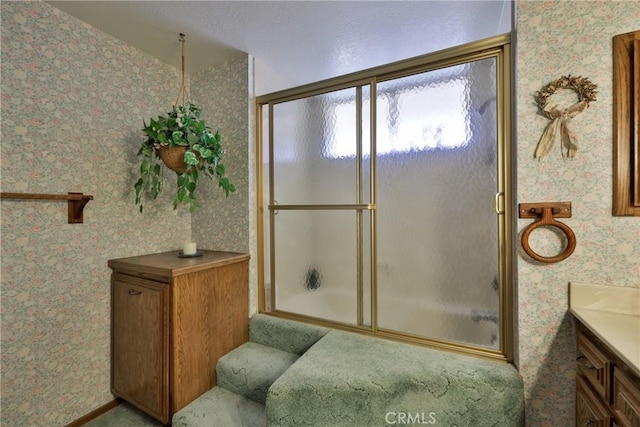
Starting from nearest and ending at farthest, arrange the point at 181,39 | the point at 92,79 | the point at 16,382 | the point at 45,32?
1. the point at 16,382
2. the point at 45,32
3. the point at 92,79
4. the point at 181,39

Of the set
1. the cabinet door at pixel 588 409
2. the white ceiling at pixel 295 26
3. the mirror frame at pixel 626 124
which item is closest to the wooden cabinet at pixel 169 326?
the white ceiling at pixel 295 26

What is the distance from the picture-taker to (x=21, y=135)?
4.71 feet

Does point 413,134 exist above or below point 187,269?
above

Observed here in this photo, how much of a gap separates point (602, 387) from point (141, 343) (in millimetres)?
2235

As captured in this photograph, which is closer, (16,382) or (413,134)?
(16,382)

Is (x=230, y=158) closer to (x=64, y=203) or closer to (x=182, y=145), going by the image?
(x=182, y=145)

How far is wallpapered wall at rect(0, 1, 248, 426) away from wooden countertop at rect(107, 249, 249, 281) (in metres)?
0.11

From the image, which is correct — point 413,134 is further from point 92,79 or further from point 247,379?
point 92,79

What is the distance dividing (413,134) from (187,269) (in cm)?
156

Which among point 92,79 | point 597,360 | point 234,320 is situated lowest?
point 234,320

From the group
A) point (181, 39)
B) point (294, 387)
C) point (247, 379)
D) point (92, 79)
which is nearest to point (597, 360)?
point (294, 387)

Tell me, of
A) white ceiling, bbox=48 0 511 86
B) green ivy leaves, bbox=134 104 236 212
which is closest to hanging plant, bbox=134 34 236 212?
green ivy leaves, bbox=134 104 236 212

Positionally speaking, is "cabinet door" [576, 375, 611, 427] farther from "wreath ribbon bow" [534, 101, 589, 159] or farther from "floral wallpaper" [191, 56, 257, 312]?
"floral wallpaper" [191, 56, 257, 312]

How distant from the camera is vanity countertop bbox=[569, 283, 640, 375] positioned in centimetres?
93
